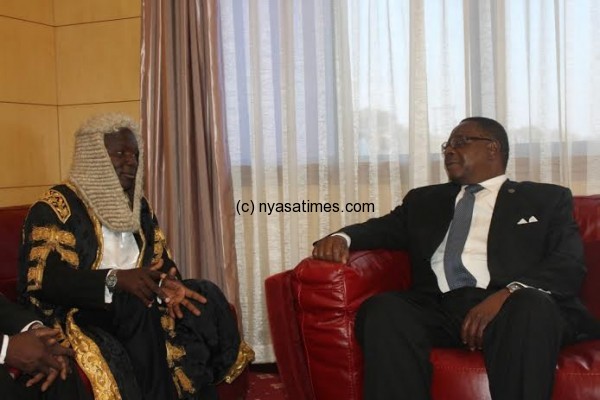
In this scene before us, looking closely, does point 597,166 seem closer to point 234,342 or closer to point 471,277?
point 471,277

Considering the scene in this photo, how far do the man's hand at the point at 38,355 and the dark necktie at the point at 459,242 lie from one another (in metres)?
1.42

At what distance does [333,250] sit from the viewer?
107 inches

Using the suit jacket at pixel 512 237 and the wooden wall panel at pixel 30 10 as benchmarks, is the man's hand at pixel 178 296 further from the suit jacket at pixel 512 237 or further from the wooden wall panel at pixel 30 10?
the wooden wall panel at pixel 30 10

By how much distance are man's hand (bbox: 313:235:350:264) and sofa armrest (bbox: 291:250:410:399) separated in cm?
3

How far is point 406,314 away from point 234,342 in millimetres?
724

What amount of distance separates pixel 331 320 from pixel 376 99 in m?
1.51

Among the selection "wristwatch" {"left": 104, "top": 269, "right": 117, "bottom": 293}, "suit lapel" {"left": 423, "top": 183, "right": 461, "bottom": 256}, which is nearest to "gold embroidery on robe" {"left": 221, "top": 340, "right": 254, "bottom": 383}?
"wristwatch" {"left": 104, "top": 269, "right": 117, "bottom": 293}

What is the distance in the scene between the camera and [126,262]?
2.87 meters

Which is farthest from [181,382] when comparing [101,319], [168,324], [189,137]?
[189,137]

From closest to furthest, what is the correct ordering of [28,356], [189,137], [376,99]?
[28,356], [376,99], [189,137]

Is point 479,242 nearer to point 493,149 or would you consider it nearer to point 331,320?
point 493,149

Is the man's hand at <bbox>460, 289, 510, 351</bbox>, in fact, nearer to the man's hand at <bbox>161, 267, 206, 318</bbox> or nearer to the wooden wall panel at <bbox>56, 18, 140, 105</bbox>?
the man's hand at <bbox>161, 267, 206, 318</bbox>

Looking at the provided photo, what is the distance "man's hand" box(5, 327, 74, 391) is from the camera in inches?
83.6

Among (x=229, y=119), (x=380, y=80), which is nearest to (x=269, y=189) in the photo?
(x=229, y=119)
